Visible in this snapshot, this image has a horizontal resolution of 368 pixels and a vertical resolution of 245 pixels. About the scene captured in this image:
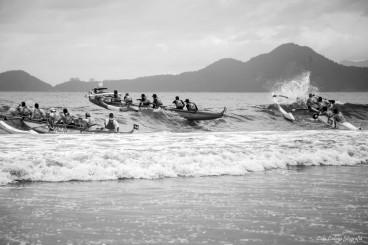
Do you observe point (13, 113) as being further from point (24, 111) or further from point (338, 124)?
point (338, 124)

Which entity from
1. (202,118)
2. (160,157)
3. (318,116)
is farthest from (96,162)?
(318,116)

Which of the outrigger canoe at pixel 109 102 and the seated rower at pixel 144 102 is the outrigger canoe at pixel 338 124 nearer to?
the seated rower at pixel 144 102

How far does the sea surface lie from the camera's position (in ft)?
21.3

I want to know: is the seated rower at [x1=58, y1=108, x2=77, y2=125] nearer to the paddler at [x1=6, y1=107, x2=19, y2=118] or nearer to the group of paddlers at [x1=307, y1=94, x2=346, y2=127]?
the paddler at [x1=6, y1=107, x2=19, y2=118]

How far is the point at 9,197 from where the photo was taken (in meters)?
8.71

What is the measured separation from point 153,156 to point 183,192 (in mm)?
3876

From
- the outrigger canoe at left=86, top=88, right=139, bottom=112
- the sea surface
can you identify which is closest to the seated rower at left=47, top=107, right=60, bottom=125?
the sea surface

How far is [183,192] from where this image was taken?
939 centimetres

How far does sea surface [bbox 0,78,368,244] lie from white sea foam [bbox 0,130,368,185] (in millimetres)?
37

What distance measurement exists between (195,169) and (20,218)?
5908 mm

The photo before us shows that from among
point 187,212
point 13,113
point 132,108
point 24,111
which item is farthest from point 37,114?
point 187,212

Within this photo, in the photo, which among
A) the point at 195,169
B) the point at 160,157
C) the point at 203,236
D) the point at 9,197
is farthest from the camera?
the point at 160,157

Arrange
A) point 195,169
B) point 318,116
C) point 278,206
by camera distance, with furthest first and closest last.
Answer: point 318,116 < point 195,169 < point 278,206

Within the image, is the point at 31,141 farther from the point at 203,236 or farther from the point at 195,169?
the point at 203,236
